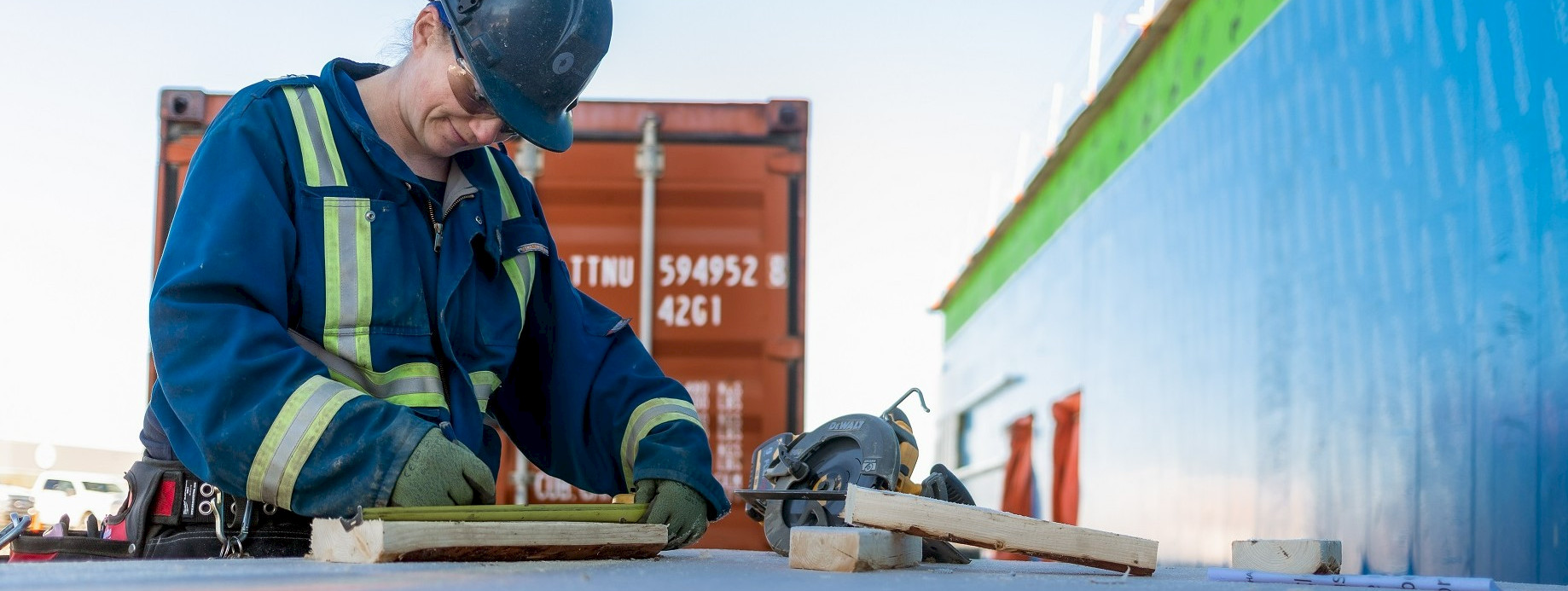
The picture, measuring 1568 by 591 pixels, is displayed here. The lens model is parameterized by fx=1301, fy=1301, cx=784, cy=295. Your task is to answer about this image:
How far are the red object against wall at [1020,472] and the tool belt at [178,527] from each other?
26.1ft

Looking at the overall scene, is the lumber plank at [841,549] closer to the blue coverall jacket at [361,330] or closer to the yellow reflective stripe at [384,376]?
the blue coverall jacket at [361,330]

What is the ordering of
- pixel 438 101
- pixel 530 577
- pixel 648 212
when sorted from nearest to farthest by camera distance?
1. pixel 530 577
2. pixel 438 101
3. pixel 648 212

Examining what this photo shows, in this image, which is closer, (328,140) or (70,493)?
(328,140)

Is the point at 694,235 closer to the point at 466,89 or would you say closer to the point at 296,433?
the point at 466,89

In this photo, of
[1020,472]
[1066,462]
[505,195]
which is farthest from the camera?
[1020,472]

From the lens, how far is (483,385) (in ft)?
7.89

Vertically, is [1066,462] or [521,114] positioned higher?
[521,114]

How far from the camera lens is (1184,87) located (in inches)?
245

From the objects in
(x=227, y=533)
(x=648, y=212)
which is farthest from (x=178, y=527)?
(x=648, y=212)

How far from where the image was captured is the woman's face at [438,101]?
87.7 inches

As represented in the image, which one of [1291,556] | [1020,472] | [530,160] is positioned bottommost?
[1020,472]

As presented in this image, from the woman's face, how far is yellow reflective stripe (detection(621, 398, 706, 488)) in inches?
23.1

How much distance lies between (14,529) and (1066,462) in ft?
24.0

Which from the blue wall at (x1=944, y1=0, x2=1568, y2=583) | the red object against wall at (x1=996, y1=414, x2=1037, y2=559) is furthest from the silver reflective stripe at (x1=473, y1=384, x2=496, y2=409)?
the red object against wall at (x1=996, y1=414, x2=1037, y2=559)
